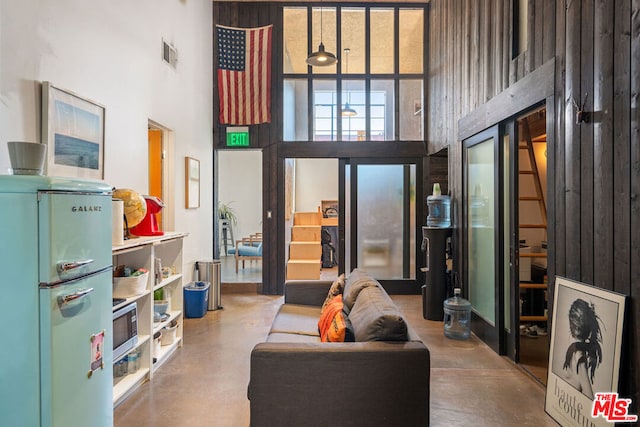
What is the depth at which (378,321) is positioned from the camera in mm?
2266

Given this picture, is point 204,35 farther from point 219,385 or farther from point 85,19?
point 219,385

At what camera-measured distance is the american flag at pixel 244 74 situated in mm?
6285

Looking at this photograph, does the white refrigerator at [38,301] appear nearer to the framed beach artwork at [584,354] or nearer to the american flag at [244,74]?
the framed beach artwork at [584,354]

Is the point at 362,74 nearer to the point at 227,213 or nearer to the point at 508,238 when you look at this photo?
the point at 508,238

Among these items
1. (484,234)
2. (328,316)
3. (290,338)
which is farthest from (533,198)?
(290,338)

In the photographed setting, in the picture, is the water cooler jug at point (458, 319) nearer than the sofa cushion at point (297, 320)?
No

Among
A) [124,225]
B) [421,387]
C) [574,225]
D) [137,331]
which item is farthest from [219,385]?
[574,225]

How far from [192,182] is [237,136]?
1381 mm

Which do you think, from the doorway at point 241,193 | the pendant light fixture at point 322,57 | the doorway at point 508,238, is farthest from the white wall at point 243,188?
the doorway at point 508,238

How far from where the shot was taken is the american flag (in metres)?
6.29

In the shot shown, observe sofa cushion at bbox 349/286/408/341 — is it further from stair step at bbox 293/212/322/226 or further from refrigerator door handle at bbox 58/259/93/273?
stair step at bbox 293/212/322/226

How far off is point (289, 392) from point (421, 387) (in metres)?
0.70

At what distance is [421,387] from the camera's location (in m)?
2.12

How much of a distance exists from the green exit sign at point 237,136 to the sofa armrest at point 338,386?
15.9 feet
